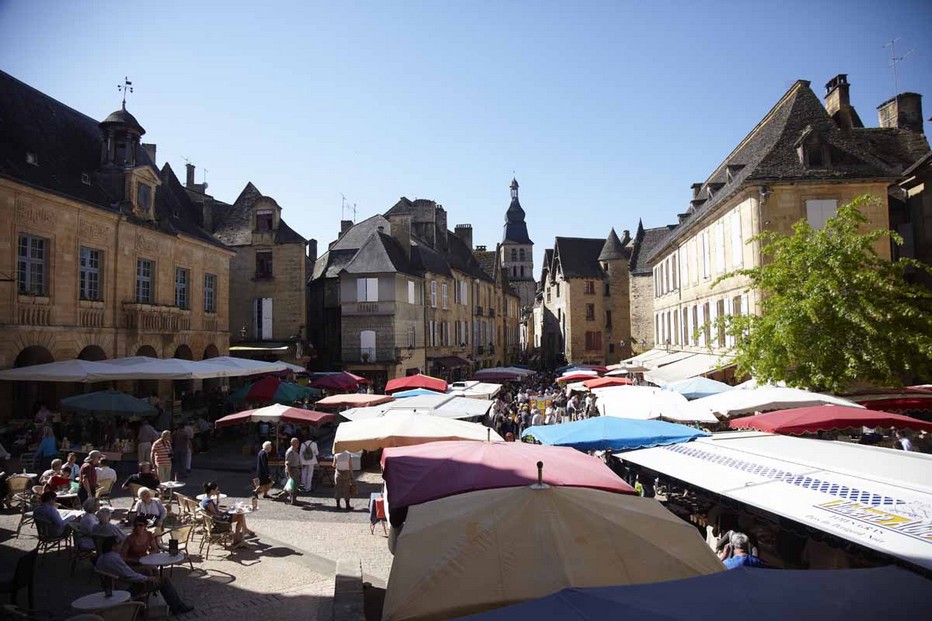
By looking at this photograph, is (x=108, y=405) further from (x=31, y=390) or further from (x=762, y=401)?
(x=762, y=401)

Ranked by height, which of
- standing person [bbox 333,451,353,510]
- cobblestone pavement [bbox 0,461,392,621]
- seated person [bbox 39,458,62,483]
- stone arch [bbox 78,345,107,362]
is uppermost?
stone arch [bbox 78,345,107,362]

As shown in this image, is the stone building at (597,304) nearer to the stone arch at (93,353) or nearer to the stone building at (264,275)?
the stone building at (264,275)

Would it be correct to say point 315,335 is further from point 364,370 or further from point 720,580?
point 720,580

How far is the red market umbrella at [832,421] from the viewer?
8.44 metres

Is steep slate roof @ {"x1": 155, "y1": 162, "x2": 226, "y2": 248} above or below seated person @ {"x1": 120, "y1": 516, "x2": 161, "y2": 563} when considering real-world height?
above

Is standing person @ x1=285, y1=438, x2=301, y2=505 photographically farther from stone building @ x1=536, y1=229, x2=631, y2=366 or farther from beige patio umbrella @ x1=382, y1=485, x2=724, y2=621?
stone building @ x1=536, y1=229, x2=631, y2=366

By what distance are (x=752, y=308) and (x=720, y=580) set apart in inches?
656

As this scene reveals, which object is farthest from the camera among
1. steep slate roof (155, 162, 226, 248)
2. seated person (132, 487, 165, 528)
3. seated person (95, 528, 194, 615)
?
steep slate roof (155, 162, 226, 248)

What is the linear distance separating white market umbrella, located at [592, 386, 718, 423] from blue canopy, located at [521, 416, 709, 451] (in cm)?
123

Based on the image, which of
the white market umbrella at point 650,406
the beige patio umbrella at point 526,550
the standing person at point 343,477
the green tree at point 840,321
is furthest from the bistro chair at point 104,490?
the green tree at point 840,321

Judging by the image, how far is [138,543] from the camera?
7.04m

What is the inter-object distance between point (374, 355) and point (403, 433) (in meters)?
21.0

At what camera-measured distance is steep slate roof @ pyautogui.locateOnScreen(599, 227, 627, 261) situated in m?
47.7

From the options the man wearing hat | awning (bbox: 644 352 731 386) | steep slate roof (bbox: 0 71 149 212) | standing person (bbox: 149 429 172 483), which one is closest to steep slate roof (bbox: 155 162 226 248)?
steep slate roof (bbox: 0 71 149 212)
